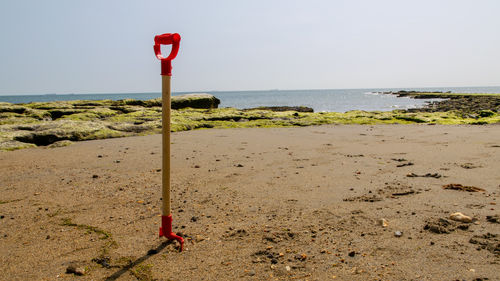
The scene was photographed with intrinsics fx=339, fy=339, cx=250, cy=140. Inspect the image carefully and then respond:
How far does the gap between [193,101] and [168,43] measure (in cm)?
2274

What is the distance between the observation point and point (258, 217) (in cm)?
398

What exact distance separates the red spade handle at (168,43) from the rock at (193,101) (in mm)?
21035

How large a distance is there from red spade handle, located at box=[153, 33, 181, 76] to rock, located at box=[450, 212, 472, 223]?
10.9 feet

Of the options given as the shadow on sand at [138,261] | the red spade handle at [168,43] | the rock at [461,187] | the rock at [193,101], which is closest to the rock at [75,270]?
the shadow on sand at [138,261]

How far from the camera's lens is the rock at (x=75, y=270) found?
278cm

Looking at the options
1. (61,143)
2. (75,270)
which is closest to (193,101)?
(61,143)

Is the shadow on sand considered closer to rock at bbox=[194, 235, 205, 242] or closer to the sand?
the sand

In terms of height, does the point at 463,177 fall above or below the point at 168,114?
below

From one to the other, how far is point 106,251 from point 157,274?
70 centimetres

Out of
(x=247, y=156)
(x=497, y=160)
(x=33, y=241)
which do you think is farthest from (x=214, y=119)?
(x=33, y=241)

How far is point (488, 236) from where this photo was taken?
3.18 metres

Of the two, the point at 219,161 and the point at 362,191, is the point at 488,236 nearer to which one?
the point at 362,191

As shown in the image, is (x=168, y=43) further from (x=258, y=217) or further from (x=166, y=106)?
(x=258, y=217)

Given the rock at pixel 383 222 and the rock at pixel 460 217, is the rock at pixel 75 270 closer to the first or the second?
the rock at pixel 383 222
